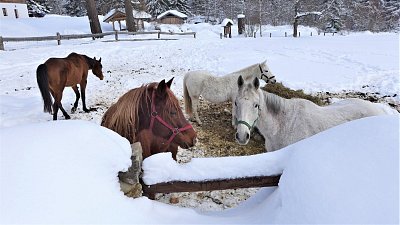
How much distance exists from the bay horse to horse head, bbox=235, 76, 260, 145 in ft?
13.8

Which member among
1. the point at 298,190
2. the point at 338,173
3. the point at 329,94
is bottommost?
the point at 329,94

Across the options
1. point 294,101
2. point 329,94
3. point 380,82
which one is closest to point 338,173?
point 294,101

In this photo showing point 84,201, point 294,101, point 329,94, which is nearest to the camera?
point 84,201

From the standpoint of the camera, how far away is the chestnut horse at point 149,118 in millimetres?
2609

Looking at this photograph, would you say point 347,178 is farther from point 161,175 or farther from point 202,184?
point 161,175

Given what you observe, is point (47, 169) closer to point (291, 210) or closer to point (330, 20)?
point (291, 210)

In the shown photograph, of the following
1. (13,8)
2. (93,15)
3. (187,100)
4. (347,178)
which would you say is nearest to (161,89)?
(347,178)

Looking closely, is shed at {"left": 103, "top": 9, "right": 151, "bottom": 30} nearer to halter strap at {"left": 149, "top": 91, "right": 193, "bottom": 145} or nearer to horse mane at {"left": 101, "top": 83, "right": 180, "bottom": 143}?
horse mane at {"left": 101, "top": 83, "right": 180, "bottom": 143}

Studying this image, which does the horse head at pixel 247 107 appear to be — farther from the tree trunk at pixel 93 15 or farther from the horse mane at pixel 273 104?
the tree trunk at pixel 93 15

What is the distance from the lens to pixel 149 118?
104 inches

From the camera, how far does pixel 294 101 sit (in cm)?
352

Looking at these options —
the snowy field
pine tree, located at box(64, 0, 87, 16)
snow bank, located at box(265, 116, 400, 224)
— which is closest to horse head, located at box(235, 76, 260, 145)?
the snowy field

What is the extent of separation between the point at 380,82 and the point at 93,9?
18.8m

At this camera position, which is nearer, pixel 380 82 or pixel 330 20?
pixel 380 82
